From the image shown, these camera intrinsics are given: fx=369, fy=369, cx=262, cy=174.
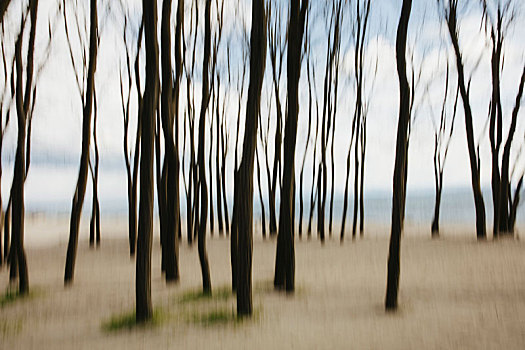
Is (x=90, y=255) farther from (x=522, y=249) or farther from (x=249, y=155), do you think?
(x=522, y=249)

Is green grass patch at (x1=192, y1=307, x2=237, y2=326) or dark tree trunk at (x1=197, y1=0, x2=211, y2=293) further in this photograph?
dark tree trunk at (x1=197, y1=0, x2=211, y2=293)

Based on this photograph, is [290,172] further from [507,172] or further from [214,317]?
[507,172]

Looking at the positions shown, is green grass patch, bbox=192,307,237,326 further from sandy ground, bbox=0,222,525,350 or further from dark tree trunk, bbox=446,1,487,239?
dark tree trunk, bbox=446,1,487,239

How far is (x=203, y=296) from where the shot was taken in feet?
13.0

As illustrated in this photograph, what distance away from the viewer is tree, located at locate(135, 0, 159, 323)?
3213 millimetres

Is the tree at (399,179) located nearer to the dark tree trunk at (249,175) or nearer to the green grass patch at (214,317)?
the dark tree trunk at (249,175)

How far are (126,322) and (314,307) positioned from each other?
1707 millimetres

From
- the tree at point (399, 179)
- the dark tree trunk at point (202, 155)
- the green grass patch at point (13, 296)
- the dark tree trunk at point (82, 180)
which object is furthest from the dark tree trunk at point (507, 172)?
the green grass patch at point (13, 296)

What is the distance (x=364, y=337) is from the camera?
2.76 m

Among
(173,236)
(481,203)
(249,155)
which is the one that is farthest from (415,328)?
(481,203)

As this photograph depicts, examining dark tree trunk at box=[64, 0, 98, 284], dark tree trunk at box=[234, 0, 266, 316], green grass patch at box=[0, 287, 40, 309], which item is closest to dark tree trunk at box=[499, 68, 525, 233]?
dark tree trunk at box=[234, 0, 266, 316]

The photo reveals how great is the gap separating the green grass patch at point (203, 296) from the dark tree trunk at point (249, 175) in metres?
0.66

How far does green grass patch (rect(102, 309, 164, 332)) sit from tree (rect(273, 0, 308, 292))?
1481 millimetres

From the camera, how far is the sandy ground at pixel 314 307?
9.01 feet
